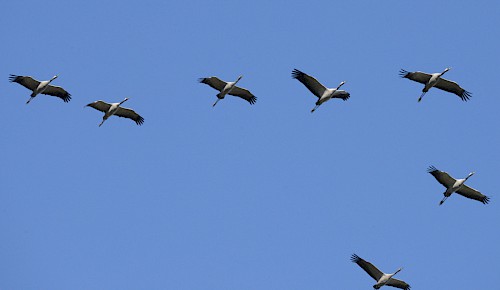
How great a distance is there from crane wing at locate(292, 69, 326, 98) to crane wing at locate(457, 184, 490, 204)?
28.2 feet

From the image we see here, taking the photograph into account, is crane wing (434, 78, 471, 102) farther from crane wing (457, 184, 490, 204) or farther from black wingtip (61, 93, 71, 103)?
black wingtip (61, 93, 71, 103)

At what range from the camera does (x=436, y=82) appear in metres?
58.3

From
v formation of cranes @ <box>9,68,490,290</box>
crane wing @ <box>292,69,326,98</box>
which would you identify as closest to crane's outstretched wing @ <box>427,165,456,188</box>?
v formation of cranes @ <box>9,68,490,290</box>

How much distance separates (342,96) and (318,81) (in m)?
2.78

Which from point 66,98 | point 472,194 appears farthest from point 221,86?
point 472,194

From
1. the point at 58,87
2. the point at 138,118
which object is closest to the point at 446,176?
the point at 138,118

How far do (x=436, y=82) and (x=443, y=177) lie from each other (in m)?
4.75

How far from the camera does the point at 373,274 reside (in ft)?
182

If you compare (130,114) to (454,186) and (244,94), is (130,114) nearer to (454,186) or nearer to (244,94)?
(244,94)

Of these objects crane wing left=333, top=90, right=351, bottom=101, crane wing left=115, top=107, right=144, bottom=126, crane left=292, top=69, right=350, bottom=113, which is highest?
crane wing left=333, top=90, right=351, bottom=101

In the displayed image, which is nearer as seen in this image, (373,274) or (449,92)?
(373,274)

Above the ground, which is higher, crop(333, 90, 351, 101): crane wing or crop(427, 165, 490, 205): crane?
crop(333, 90, 351, 101): crane wing

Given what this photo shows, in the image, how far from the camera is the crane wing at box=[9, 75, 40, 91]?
59.5m

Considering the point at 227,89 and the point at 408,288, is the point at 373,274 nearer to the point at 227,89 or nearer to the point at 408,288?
the point at 408,288
